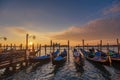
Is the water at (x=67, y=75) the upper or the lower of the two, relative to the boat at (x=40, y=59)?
lower

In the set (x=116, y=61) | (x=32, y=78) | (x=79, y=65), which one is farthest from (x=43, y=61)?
(x=116, y=61)

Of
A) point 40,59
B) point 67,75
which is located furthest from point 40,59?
point 67,75

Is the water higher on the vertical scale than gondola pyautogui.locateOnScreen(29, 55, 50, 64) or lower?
lower

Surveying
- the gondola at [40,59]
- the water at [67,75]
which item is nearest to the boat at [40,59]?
the gondola at [40,59]

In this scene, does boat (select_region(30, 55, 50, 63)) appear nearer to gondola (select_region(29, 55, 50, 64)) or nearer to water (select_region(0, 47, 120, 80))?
gondola (select_region(29, 55, 50, 64))

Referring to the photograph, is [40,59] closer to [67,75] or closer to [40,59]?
[40,59]

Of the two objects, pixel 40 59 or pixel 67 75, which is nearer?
pixel 67 75

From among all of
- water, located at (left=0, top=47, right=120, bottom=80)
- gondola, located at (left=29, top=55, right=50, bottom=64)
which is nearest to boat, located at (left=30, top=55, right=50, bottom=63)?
gondola, located at (left=29, top=55, right=50, bottom=64)

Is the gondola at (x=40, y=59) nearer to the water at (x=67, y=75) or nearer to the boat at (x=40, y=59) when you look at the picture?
the boat at (x=40, y=59)

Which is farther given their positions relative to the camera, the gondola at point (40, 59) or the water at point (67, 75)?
the gondola at point (40, 59)

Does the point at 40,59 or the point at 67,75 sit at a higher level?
the point at 40,59

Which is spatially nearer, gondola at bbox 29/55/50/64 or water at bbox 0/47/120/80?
water at bbox 0/47/120/80

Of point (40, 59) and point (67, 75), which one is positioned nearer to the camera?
point (67, 75)

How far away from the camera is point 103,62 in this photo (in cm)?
1862
